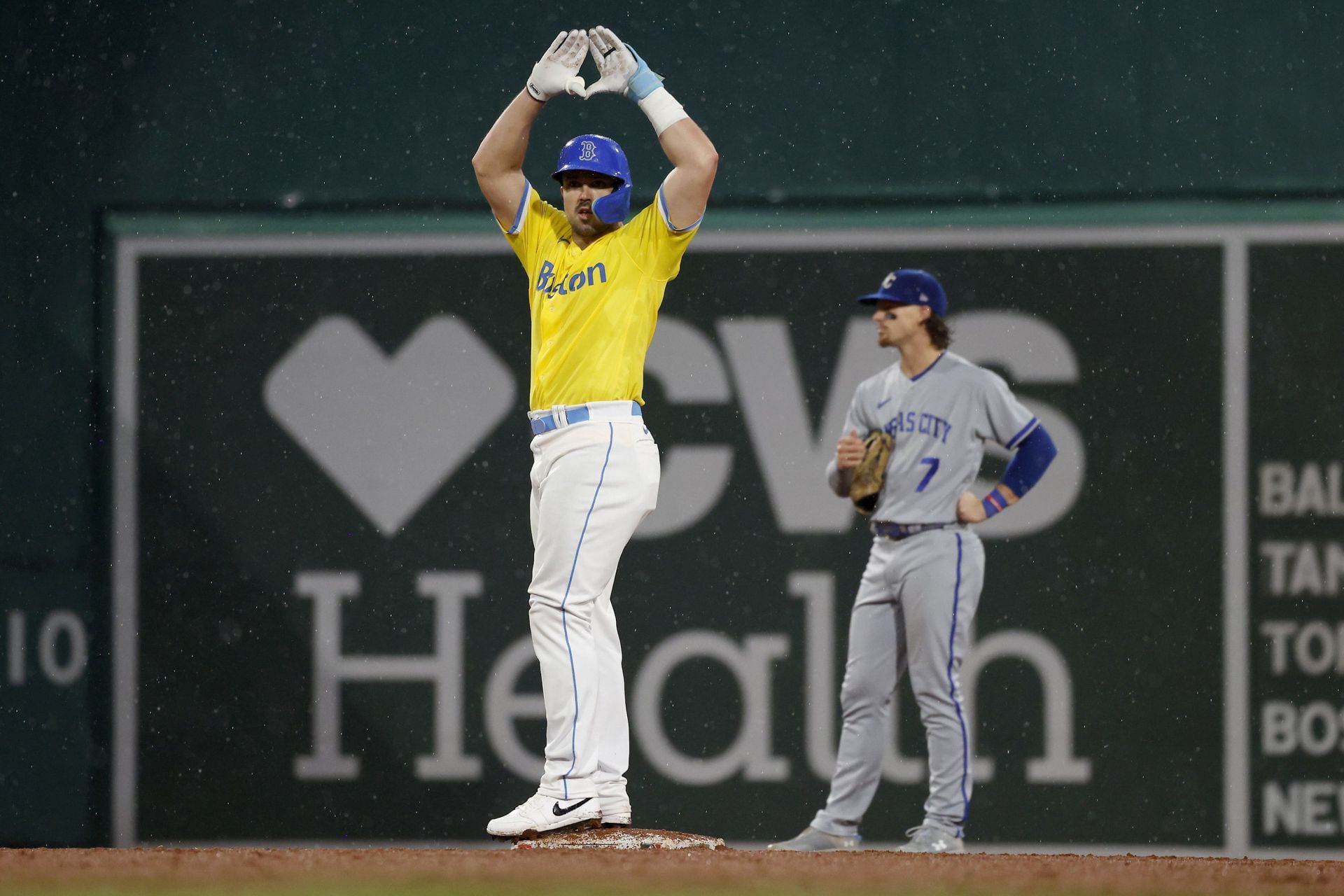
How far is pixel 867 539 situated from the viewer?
5809mm

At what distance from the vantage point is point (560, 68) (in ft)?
12.5

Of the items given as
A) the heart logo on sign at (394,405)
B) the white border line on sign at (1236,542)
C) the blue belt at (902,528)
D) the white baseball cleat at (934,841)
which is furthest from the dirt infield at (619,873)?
the heart logo on sign at (394,405)

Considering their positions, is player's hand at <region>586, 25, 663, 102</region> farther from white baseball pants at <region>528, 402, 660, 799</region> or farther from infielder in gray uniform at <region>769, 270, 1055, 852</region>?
infielder in gray uniform at <region>769, 270, 1055, 852</region>

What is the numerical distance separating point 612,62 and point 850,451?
4.52ft

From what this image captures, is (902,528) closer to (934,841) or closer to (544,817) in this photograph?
(934,841)

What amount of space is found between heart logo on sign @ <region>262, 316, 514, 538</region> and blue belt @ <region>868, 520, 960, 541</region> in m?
1.77

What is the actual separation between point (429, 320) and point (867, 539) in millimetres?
1758

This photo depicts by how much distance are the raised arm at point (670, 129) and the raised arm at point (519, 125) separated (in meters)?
0.06

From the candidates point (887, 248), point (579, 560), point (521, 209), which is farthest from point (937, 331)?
point (579, 560)

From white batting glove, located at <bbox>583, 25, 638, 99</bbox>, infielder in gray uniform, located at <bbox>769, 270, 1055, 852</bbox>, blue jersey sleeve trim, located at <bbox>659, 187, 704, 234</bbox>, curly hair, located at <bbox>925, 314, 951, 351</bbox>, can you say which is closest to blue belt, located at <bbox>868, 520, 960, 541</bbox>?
infielder in gray uniform, located at <bbox>769, 270, 1055, 852</bbox>

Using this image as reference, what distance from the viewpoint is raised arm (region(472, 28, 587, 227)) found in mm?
3818

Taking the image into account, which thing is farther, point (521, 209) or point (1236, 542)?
point (1236, 542)

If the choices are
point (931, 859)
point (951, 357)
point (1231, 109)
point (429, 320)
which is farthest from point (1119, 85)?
point (931, 859)

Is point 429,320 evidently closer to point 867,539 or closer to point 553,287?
point 867,539
